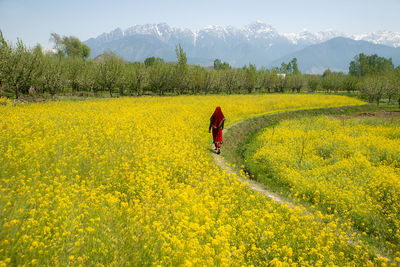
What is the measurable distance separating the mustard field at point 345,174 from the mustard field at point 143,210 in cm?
13

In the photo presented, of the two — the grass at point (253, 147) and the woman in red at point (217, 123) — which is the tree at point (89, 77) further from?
the woman in red at point (217, 123)

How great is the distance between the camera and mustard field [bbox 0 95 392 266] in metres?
3.79

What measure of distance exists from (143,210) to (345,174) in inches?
411

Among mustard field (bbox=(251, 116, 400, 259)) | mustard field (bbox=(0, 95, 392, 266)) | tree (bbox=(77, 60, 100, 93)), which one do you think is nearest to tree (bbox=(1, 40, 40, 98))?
tree (bbox=(77, 60, 100, 93))

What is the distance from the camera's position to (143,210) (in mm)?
5238

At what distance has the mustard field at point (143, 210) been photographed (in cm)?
379

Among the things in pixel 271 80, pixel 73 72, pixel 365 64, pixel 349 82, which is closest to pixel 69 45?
pixel 73 72

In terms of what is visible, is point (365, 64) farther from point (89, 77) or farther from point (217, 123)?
point (217, 123)

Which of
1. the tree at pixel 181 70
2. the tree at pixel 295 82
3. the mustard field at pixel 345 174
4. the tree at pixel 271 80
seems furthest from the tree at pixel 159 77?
the tree at pixel 295 82

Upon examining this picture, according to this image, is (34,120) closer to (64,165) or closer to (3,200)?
(64,165)

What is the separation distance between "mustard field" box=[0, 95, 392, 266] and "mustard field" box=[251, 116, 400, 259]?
0.44 feet

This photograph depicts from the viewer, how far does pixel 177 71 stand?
55.9 m

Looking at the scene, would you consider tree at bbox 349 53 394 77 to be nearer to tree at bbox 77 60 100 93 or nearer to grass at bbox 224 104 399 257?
grass at bbox 224 104 399 257

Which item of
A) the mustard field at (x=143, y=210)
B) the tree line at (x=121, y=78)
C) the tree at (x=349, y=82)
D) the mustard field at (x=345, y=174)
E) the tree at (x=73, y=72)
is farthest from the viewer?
the tree at (x=349, y=82)
